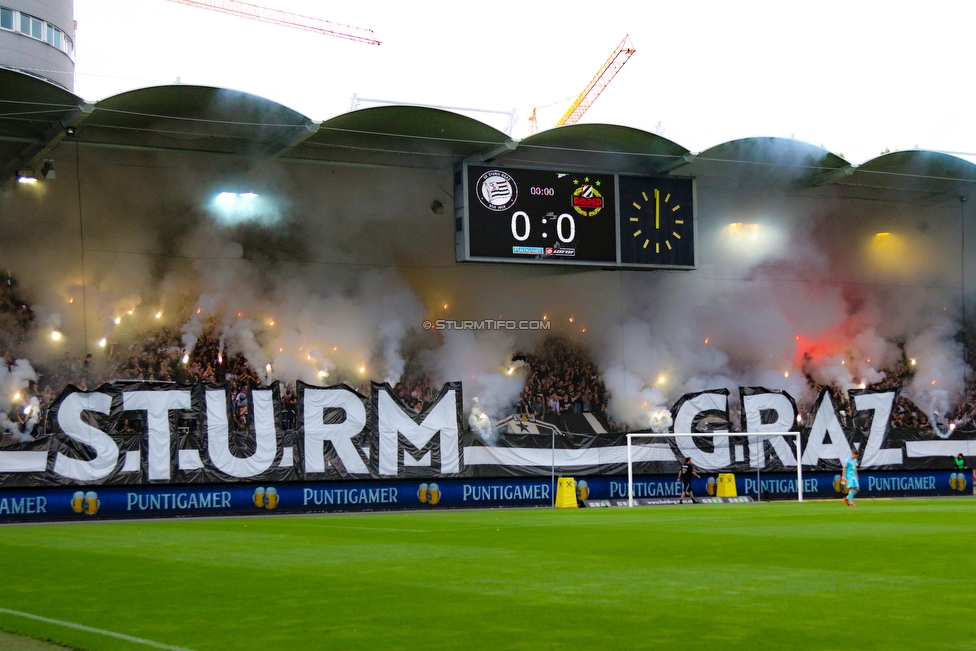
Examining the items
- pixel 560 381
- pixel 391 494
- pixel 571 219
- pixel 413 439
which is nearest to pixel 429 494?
pixel 391 494

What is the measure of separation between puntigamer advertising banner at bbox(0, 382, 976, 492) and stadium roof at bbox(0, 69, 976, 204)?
8.19 m

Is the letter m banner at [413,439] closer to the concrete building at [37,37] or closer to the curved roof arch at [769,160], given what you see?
the curved roof arch at [769,160]

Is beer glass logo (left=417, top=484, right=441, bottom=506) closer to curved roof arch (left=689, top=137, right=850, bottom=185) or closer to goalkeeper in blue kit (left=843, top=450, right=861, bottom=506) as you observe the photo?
goalkeeper in blue kit (left=843, top=450, right=861, bottom=506)

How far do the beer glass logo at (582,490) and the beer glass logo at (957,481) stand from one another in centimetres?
1413

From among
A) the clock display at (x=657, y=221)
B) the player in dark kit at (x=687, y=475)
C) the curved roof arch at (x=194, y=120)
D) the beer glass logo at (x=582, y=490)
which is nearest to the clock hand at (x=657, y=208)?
the clock display at (x=657, y=221)

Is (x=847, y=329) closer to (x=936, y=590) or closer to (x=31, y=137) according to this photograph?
(x=31, y=137)

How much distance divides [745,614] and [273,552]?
8273 mm

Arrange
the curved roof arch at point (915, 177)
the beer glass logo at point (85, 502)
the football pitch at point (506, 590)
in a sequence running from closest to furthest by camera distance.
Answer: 1. the football pitch at point (506, 590)
2. the beer glass logo at point (85, 502)
3. the curved roof arch at point (915, 177)

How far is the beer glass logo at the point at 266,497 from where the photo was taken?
103ft

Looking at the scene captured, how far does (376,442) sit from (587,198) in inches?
446

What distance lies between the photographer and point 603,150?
38625mm

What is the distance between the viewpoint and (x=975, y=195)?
1843 inches

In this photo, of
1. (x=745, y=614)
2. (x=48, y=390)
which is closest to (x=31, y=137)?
(x=48, y=390)

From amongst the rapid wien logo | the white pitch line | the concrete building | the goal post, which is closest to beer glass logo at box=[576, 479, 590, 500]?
the goal post
